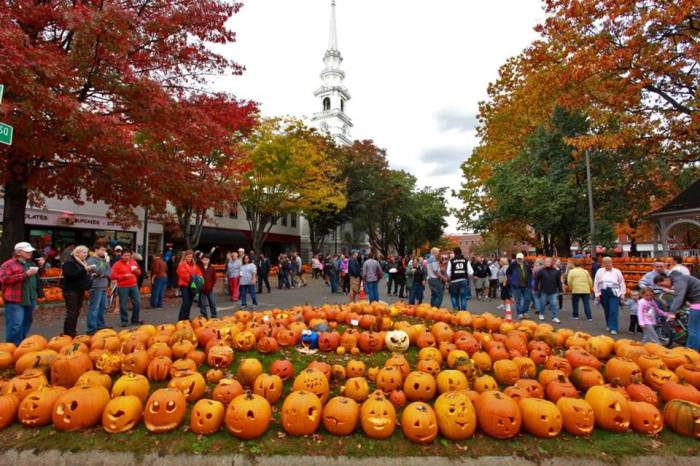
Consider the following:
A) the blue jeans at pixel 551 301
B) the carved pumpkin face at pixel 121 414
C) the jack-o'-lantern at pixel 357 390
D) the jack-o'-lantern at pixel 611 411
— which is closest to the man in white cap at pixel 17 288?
the carved pumpkin face at pixel 121 414

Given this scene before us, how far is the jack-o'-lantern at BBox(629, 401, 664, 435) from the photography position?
3.42 m

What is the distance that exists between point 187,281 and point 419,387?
242 inches

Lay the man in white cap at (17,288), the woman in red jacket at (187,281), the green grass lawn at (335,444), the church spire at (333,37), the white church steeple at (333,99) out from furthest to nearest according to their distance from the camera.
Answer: the church spire at (333,37)
the white church steeple at (333,99)
the woman in red jacket at (187,281)
the man in white cap at (17,288)
the green grass lawn at (335,444)

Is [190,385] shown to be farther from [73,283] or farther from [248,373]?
[73,283]

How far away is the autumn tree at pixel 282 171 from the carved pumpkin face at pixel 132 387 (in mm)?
18105

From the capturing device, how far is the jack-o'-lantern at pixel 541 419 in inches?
131

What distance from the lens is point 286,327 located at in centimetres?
592

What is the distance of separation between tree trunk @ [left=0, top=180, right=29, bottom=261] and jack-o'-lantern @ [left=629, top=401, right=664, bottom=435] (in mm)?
13751

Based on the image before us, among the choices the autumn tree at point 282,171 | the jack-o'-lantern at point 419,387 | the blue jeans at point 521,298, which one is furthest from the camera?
the autumn tree at point 282,171

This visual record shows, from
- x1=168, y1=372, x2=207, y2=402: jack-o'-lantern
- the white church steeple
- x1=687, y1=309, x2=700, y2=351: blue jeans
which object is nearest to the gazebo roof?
x1=687, y1=309, x2=700, y2=351: blue jeans

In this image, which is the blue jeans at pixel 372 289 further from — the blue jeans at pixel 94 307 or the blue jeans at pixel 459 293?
the blue jeans at pixel 94 307

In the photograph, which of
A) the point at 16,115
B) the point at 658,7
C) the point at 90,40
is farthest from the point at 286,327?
the point at 658,7

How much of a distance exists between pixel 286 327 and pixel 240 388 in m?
2.06

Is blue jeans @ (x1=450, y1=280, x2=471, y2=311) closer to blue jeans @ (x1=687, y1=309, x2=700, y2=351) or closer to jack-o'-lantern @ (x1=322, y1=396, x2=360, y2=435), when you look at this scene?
blue jeans @ (x1=687, y1=309, x2=700, y2=351)
